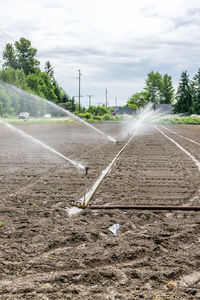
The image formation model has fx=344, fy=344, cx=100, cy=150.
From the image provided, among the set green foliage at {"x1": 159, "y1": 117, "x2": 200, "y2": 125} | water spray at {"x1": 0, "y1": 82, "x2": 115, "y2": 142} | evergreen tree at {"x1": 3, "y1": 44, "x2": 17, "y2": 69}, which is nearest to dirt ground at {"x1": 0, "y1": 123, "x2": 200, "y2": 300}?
water spray at {"x1": 0, "y1": 82, "x2": 115, "y2": 142}

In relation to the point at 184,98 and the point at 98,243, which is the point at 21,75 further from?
the point at 98,243

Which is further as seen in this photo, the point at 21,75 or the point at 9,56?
the point at 9,56

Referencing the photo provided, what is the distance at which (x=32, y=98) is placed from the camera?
88.6 meters

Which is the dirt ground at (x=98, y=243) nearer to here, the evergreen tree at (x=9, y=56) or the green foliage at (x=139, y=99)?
the evergreen tree at (x=9, y=56)

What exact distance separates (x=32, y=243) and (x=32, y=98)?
284ft

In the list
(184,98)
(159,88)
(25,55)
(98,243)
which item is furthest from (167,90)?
(98,243)

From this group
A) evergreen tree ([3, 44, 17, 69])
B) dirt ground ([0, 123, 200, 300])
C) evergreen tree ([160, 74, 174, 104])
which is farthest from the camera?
evergreen tree ([160, 74, 174, 104])

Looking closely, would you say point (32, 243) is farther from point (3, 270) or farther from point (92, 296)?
point (92, 296)

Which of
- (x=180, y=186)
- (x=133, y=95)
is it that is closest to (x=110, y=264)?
(x=180, y=186)

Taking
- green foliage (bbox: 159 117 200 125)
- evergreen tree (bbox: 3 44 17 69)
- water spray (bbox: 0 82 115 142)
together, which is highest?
evergreen tree (bbox: 3 44 17 69)

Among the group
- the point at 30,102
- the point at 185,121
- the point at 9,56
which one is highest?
the point at 9,56

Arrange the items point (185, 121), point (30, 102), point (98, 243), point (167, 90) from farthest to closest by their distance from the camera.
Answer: point (167, 90), point (30, 102), point (185, 121), point (98, 243)

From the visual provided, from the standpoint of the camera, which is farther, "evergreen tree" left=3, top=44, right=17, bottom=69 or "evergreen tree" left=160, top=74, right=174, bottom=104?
"evergreen tree" left=160, top=74, right=174, bottom=104

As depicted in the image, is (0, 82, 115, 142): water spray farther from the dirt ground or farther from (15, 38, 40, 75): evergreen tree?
the dirt ground
